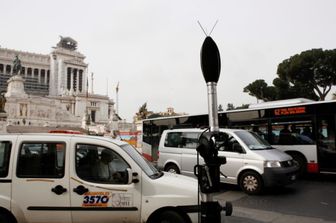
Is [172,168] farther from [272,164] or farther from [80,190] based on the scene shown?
[80,190]

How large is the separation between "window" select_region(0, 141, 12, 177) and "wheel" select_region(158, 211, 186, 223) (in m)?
2.44

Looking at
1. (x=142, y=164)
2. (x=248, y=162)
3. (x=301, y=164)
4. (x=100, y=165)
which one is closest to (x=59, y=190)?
(x=100, y=165)

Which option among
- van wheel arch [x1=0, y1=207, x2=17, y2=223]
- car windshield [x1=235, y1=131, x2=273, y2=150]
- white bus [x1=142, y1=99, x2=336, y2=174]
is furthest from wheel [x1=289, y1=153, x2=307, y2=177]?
van wheel arch [x1=0, y1=207, x2=17, y2=223]

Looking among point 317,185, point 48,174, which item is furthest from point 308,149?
point 48,174

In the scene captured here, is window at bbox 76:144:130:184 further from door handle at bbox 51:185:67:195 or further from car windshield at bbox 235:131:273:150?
car windshield at bbox 235:131:273:150

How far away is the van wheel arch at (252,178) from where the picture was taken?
8227 mm

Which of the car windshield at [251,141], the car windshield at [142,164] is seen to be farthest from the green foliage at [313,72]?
the car windshield at [142,164]

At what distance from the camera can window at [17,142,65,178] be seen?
4496mm

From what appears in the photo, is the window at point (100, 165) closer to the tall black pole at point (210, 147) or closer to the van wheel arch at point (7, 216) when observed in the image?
the van wheel arch at point (7, 216)

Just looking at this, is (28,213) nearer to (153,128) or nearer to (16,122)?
(153,128)

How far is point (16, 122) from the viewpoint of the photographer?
6469 cm

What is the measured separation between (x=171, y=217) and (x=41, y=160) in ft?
7.08

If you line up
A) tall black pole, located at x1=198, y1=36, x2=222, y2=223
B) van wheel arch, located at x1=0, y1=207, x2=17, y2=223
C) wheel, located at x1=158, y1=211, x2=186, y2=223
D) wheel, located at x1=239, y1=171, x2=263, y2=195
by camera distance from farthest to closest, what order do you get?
wheel, located at x1=239, y1=171, x2=263, y2=195 → van wheel arch, located at x1=0, y1=207, x2=17, y2=223 → wheel, located at x1=158, y1=211, x2=186, y2=223 → tall black pole, located at x1=198, y1=36, x2=222, y2=223

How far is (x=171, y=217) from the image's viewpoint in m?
4.27
